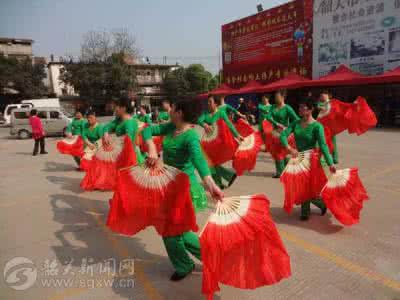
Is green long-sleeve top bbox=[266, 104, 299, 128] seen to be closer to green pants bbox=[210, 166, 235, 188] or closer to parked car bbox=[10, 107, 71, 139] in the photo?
green pants bbox=[210, 166, 235, 188]

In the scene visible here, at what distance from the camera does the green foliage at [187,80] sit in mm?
43500

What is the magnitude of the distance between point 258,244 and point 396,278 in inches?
63.4

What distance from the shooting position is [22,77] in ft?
125

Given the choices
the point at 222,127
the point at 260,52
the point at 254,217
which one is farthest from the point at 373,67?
the point at 254,217

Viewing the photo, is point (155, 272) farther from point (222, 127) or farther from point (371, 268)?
point (222, 127)

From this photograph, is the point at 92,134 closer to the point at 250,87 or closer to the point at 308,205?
the point at 308,205

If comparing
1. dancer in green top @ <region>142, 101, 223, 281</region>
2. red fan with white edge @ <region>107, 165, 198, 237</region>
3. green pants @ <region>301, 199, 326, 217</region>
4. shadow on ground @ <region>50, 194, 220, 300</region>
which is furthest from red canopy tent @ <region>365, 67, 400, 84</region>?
red fan with white edge @ <region>107, 165, 198, 237</region>

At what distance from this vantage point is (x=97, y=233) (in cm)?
434

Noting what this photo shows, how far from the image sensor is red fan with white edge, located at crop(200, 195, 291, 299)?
2.28 meters

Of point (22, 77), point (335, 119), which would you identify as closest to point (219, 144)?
point (335, 119)

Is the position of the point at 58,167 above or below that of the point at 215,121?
below

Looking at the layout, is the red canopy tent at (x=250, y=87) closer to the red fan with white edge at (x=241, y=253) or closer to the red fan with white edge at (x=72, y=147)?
the red fan with white edge at (x=72, y=147)

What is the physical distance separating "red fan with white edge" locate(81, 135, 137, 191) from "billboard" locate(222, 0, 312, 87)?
56.5ft

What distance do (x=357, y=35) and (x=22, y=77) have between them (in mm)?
37308
